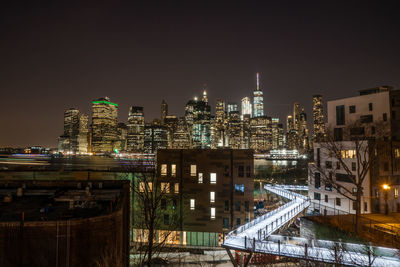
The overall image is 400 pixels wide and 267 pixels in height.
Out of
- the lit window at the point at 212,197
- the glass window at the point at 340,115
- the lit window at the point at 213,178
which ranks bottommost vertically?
the lit window at the point at 212,197

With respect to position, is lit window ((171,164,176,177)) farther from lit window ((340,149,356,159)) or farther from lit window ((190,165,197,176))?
lit window ((340,149,356,159))

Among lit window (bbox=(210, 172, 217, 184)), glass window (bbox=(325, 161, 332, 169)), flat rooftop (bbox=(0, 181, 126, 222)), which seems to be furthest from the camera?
glass window (bbox=(325, 161, 332, 169))

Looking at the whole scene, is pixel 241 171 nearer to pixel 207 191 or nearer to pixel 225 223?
pixel 207 191

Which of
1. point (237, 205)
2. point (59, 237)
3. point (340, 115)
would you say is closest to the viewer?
point (59, 237)

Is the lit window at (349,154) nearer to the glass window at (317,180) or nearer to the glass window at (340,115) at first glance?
the glass window at (317,180)

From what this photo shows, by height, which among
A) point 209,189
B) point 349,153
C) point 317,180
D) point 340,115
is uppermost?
point 340,115

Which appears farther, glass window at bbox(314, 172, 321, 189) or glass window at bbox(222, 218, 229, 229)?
glass window at bbox(314, 172, 321, 189)

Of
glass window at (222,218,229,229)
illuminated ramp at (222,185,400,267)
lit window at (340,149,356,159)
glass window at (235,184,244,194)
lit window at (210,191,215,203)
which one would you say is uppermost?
lit window at (340,149,356,159)

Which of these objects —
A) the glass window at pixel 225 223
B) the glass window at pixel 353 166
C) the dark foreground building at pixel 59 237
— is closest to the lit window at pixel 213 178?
the glass window at pixel 225 223

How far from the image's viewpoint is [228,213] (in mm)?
29859

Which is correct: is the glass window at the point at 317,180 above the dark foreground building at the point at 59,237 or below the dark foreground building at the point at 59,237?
below

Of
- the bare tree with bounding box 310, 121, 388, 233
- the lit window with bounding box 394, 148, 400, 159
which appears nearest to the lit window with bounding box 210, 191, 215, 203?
the bare tree with bounding box 310, 121, 388, 233

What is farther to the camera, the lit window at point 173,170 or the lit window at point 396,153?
the lit window at point 396,153

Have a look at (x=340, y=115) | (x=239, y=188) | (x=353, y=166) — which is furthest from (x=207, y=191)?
(x=340, y=115)
